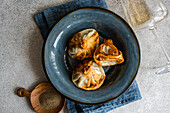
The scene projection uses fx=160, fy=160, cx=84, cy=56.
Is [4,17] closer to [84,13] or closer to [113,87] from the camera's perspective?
[84,13]

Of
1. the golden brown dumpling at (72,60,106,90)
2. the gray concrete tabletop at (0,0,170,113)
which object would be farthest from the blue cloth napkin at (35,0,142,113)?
the golden brown dumpling at (72,60,106,90)

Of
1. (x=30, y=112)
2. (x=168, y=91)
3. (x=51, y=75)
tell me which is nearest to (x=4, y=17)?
(x=51, y=75)

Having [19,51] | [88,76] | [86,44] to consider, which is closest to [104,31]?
[86,44]

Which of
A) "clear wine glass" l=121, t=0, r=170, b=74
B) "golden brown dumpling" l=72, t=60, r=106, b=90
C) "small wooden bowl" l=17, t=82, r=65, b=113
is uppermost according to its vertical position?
"clear wine glass" l=121, t=0, r=170, b=74

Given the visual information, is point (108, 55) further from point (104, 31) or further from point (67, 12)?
point (67, 12)

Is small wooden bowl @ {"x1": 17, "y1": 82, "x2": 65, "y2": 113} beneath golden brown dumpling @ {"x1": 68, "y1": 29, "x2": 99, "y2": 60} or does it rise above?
beneath

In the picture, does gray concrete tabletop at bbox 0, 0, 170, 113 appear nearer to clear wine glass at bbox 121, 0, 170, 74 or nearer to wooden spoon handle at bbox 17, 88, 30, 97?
wooden spoon handle at bbox 17, 88, 30, 97
